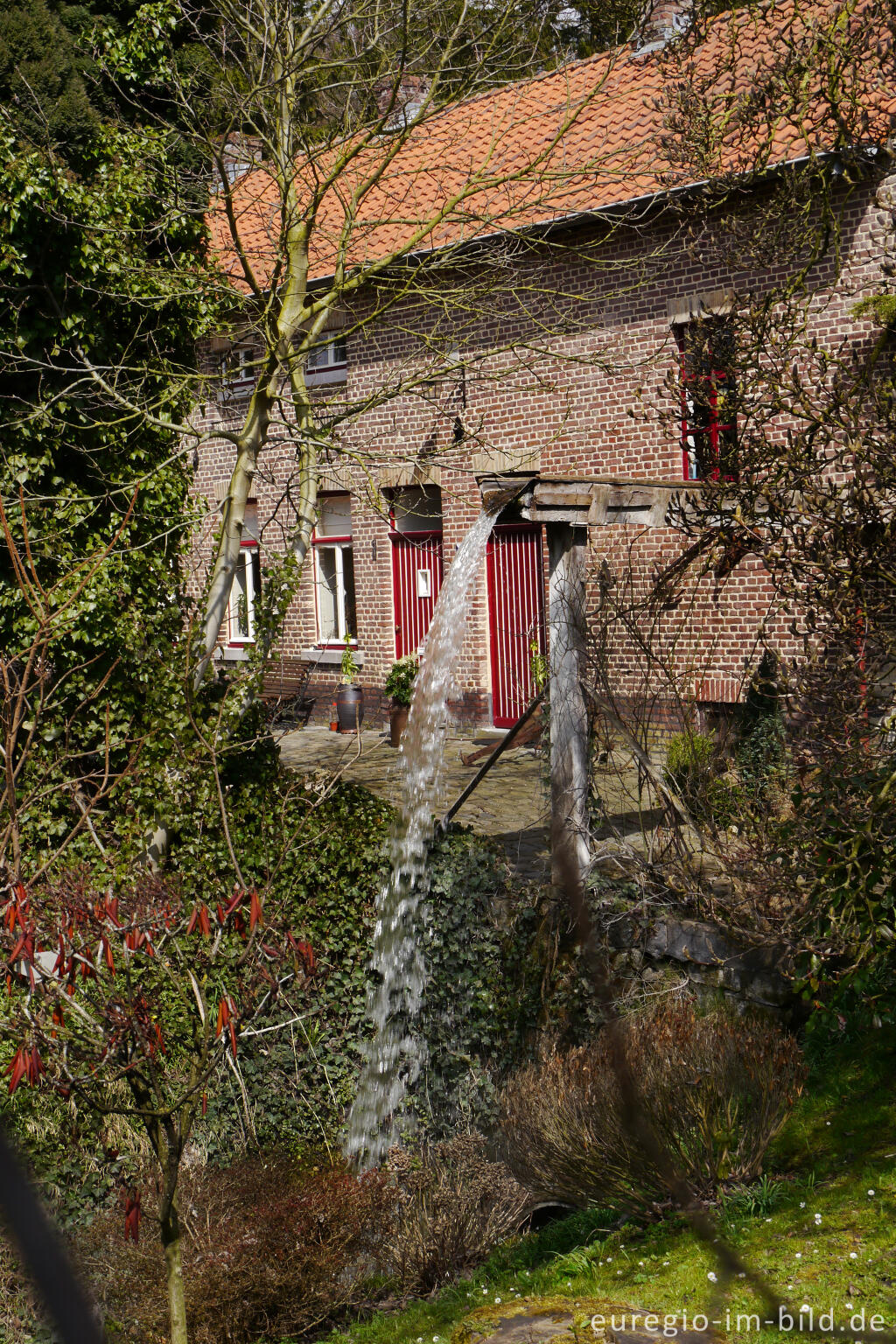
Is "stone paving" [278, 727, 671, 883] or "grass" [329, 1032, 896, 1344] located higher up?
"stone paving" [278, 727, 671, 883]

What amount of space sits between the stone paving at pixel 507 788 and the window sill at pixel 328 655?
41.6 inches

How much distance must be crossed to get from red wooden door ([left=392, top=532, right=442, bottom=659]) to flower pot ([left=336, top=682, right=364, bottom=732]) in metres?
0.78

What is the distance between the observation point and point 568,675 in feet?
25.5

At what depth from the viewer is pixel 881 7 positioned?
285 inches

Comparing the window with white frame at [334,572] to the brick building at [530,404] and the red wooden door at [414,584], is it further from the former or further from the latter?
the red wooden door at [414,584]

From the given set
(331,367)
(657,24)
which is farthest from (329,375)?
(657,24)

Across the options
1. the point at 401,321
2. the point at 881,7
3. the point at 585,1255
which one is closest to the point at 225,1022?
the point at 585,1255

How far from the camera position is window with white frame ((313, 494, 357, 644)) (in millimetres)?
17062

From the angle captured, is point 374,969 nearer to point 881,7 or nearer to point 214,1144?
point 214,1144

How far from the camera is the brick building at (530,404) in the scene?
1094 centimetres

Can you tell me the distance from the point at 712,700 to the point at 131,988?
8572mm

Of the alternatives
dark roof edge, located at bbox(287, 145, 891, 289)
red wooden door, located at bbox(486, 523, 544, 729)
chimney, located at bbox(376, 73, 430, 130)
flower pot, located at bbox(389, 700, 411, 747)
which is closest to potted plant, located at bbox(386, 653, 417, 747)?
flower pot, located at bbox(389, 700, 411, 747)

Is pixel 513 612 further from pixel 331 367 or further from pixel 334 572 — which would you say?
pixel 331 367

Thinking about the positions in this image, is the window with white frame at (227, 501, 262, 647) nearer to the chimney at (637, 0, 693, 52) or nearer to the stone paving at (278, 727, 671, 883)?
the stone paving at (278, 727, 671, 883)
